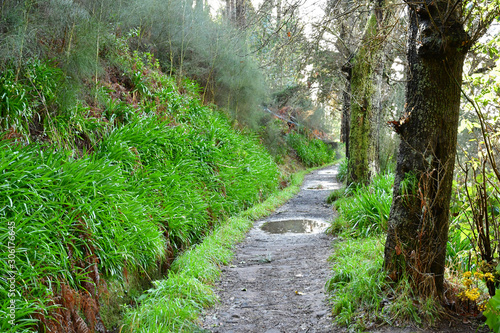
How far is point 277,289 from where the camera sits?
390cm

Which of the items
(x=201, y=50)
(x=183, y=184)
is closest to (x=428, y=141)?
(x=183, y=184)

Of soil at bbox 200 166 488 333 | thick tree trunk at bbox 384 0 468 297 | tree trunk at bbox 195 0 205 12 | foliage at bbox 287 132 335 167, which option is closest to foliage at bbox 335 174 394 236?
soil at bbox 200 166 488 333

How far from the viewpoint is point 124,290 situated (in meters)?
3.53

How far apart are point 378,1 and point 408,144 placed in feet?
14.5

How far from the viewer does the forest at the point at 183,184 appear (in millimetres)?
2691

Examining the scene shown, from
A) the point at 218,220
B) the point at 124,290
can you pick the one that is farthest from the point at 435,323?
the point at 218,220

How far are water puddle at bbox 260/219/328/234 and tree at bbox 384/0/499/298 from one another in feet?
11.6

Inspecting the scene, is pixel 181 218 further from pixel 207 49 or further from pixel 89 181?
pixel 207 49

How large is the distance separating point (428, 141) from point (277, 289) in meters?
2.20

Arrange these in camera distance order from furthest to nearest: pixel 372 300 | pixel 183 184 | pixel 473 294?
1. pixel 183 184
2. pixel 372 300
3. pixel 473 294

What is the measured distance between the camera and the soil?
3.10 meters

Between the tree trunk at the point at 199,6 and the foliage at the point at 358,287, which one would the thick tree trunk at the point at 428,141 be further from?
the tree trunk at the point at 199,6

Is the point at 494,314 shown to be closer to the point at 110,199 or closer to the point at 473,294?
the point at 473,294

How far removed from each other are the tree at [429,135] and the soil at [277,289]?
20.6 inches
